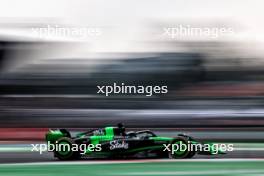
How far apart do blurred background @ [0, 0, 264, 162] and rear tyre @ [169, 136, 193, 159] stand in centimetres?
10

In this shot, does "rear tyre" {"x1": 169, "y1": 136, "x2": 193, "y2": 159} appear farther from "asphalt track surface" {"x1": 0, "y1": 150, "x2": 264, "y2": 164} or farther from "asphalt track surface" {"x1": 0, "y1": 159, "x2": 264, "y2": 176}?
"asphalt track surface" {"x1": 0, "y1": 150, "x2": 264, "y2": 164}

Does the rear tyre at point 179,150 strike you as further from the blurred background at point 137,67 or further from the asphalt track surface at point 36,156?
the asphalt track surface at point 36,156

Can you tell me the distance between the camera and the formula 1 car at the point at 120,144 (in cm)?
282

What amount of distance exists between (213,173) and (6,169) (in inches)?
48.7

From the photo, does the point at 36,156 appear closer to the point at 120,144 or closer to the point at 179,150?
the point at 120,144

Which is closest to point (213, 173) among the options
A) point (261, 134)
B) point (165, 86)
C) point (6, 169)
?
point (261, 134)

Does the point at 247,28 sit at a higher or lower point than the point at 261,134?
higher

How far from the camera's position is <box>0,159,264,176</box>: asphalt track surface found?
2.80 meters

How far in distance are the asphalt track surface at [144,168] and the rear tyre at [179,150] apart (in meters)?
0.03

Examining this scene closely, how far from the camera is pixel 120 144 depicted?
291cm

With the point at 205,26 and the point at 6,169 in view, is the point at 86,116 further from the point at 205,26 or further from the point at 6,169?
the point at 205,26

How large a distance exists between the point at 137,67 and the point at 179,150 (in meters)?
0.58

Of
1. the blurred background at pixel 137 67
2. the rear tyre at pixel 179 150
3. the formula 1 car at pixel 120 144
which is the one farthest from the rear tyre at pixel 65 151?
the rear tyre at pixel 179 150

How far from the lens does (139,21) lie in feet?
9.11
